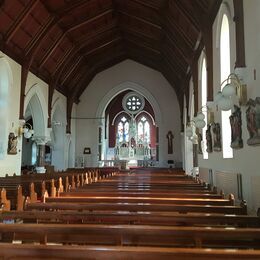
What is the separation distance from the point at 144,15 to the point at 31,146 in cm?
1395

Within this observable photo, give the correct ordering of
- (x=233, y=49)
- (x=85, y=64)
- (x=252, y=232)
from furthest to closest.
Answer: (x=85, y=64)
(x=233, y=49)
(x=252, y=232)

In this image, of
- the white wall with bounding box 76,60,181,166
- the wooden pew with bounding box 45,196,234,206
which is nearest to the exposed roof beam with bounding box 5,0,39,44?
the wooden pew with bounding box 45,196,234,206

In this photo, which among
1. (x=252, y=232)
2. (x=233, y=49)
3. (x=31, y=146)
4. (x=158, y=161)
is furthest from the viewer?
(x=31, y=146)

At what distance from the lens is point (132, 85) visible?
18750mm

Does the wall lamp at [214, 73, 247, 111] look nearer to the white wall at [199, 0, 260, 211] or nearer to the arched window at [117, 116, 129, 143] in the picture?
the white wall at [199, 0, 260, 211]

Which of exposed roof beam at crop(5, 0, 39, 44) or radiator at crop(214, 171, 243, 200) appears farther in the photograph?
exposed roof beam at crop(5, 0, 39, 44)

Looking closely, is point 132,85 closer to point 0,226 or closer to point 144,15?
point 144,15

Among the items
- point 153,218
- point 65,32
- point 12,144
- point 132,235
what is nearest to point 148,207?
point 153,218

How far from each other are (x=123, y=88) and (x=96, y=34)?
18.1ft

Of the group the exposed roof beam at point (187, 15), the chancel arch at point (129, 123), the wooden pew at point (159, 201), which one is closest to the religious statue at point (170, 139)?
the chancel arch at point (129, 123)

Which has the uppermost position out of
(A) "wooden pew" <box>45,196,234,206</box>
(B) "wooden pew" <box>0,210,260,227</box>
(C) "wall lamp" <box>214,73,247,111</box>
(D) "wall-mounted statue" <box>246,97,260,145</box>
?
(C) "wall lamp" <box>214,73,247,111</box>

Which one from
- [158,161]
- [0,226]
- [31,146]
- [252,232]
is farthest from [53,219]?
[31,146]

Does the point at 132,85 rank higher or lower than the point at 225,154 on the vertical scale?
higher

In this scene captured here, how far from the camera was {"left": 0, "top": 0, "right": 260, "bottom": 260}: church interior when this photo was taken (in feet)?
8.38
